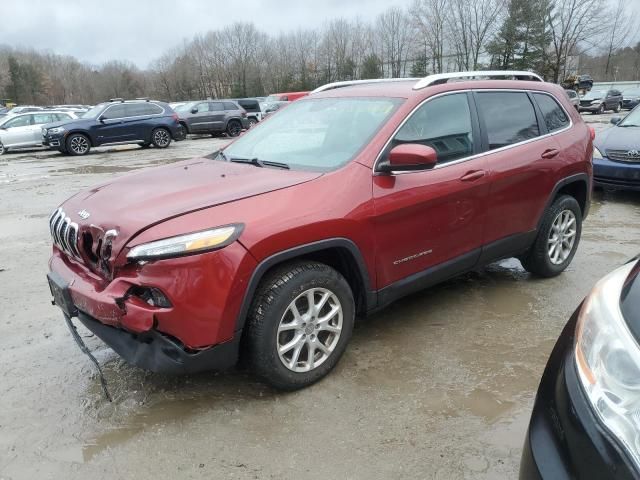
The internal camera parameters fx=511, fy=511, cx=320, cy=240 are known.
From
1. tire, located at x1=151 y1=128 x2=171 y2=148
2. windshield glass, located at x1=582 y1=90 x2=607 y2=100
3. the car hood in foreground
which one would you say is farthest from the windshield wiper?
windshield glass, located at x1=582 y1=90 x2=607 y2=100

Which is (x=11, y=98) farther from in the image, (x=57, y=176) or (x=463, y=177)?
(x=463, y=177)

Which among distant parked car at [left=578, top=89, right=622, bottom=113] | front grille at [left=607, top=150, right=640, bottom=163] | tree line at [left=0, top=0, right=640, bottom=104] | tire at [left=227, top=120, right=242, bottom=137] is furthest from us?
tree line at [left=0, top=0, right=640, bottom=104]

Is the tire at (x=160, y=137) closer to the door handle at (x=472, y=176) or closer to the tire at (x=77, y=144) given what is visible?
the tire at (x=77, y=144)

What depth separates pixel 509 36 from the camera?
172 feet

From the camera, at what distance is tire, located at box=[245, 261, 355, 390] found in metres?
2.70

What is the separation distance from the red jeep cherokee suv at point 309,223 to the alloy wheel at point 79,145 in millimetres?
14781

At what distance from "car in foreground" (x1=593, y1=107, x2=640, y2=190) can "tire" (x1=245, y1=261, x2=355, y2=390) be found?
6317mm

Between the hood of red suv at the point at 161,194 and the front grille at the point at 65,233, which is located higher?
the hood of red suv at the point at 161,194

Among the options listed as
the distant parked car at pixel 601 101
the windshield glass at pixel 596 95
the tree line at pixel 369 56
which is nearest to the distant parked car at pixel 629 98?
the distant parked car at pixel 601 101

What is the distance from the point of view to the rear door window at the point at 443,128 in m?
3.37

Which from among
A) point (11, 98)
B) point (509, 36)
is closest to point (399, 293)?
point (509, 36)

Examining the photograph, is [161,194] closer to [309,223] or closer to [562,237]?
[309,223]

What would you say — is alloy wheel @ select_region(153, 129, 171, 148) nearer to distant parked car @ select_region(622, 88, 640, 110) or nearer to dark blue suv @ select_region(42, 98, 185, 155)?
dark blue suv @ select_region(42, 98, 185, 155)

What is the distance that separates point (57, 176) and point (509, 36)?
51398mm
